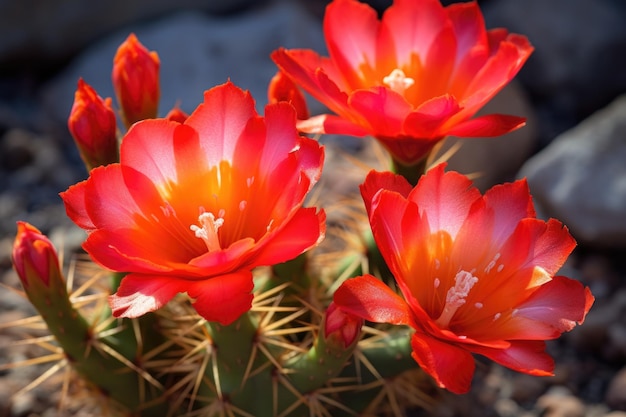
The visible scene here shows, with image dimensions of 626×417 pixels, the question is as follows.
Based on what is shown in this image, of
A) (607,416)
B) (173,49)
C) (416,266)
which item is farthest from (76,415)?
(173,49)

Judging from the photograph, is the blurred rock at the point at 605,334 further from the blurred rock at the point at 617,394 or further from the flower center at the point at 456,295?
the flower center at the point at 456,295

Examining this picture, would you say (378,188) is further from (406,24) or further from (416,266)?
(406,24)

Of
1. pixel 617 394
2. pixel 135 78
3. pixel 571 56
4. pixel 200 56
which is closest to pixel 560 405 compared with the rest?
pixel 617 394

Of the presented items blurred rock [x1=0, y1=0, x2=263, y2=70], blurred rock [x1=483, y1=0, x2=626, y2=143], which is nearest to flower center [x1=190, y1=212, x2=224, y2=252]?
blurred rock [x1=483, y1=0, x2=626, y2=143]

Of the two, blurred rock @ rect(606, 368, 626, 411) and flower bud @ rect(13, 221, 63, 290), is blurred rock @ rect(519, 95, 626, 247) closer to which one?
blurred rock @ rect(606, 368, 626, 411)

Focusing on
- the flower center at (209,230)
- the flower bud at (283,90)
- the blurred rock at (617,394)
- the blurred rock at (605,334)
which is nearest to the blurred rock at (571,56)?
the blurred rock at (605,334)

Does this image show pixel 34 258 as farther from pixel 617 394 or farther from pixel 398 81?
pixel 617 394
